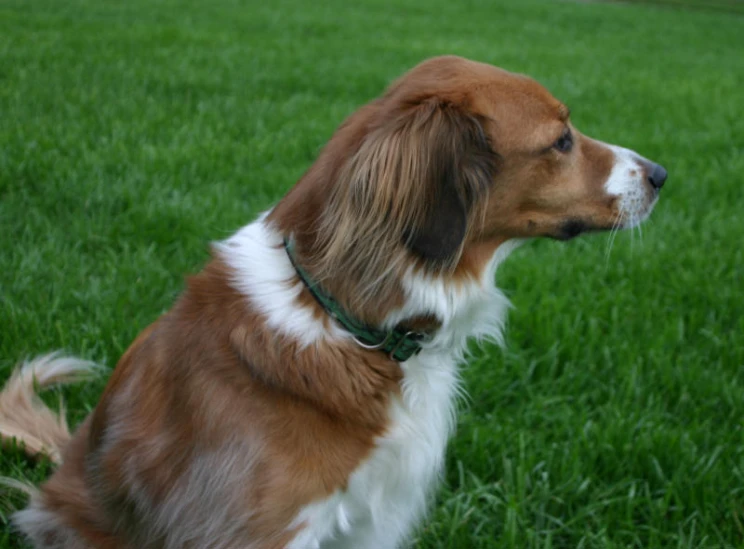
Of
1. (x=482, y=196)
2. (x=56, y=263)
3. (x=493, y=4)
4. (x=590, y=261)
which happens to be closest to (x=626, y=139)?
(x=590, y=261)

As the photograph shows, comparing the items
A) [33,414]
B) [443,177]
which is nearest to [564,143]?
[443,177]

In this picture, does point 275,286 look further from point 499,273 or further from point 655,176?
point 499,273

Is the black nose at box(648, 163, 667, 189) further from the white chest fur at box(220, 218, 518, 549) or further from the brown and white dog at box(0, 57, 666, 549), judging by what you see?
the white chest fur at box(220, 218, 518, 549)

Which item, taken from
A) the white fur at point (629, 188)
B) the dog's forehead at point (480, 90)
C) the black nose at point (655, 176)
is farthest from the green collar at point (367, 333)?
the black nose at point (655, 176)

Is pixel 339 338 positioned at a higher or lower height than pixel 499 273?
higher

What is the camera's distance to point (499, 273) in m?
4.62

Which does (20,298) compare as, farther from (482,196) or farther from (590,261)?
(590,261)

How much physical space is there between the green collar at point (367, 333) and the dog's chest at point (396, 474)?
0.21ft

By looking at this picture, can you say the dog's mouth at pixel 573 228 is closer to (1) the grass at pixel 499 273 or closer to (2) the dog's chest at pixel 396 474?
(2) the dog's chest at pixel 396 474

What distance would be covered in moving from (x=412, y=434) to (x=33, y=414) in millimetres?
1470

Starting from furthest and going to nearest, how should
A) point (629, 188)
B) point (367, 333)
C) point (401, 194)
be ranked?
point (629, 188) → point (367, 333) → point (401, 194)

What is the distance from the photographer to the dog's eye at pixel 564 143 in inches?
103

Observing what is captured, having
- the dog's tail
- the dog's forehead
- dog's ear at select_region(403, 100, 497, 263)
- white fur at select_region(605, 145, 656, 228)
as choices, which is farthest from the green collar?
the dog's tail

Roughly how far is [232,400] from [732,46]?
50.4 ft
